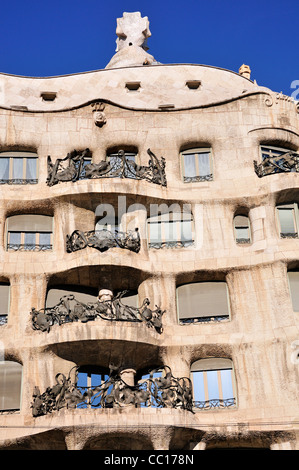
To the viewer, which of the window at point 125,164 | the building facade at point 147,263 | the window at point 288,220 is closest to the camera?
the building facade at point 147,263

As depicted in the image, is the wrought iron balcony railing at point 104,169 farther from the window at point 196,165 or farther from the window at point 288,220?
the window at point 288,220

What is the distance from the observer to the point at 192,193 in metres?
29.6

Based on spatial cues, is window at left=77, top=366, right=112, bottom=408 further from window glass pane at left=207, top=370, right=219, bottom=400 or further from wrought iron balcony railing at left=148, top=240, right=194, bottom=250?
wrought iron balcony railing at left=148, top=240, right=194, bottom=250

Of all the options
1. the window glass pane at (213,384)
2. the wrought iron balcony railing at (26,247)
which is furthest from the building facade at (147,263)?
the wrought iron balcony railing at (26,247)

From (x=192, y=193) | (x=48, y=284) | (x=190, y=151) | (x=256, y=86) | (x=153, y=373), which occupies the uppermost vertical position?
(x=256, y=86)

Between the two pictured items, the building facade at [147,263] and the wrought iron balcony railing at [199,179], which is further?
the wrought iron balcony railing at [199,179]

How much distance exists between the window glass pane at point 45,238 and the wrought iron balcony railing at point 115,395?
5.49 metres

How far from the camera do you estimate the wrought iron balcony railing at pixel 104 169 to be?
2919 cm

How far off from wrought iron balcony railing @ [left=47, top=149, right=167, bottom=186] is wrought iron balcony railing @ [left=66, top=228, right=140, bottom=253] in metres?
2.15

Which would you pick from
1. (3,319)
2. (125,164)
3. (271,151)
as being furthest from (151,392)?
(271,151)
